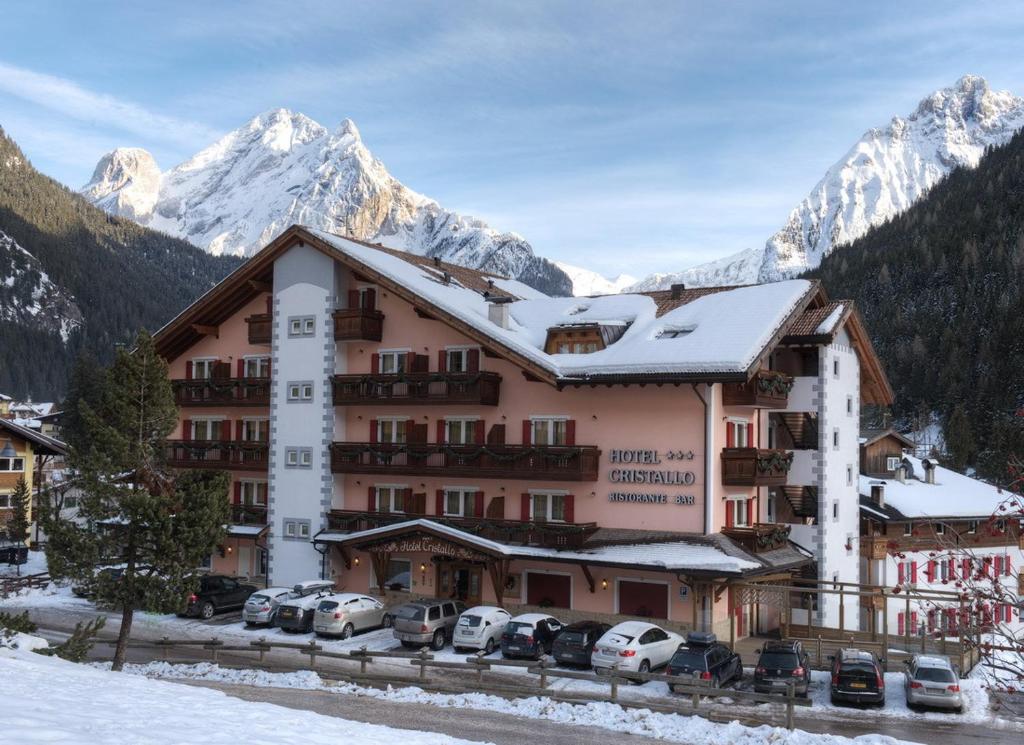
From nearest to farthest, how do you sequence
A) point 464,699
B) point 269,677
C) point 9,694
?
point 9,694 → point 464,699 → point 269,677

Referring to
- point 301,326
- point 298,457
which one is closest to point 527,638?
point 298,457

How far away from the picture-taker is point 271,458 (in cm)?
5222

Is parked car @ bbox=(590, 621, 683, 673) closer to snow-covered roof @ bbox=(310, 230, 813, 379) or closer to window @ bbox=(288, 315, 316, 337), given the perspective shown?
snow-covered roof @ bbox=(310, 230, 813, 379)

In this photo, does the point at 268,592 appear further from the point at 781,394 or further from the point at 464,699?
the point at 781,394

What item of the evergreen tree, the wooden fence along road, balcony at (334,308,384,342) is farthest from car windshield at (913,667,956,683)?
balcony at (334,308,384,342)

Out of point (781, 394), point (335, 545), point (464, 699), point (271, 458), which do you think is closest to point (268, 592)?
point (335, 545)

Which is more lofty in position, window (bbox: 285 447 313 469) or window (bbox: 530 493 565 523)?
window (bbox: 285 447 313 469)

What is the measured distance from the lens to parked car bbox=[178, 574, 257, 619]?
150ft

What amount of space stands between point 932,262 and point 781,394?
565 feet

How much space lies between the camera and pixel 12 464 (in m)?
69.6

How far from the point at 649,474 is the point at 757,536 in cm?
508

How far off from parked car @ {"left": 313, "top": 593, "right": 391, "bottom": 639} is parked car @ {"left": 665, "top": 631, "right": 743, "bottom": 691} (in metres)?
14.5

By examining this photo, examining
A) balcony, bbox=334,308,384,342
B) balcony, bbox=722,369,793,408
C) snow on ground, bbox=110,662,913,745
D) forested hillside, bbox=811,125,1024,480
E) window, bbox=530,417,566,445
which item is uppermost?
forested hillside, bbox=811,125,1024,480

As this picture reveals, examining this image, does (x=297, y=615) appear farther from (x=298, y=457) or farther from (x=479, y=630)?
(x=298, y=457)
